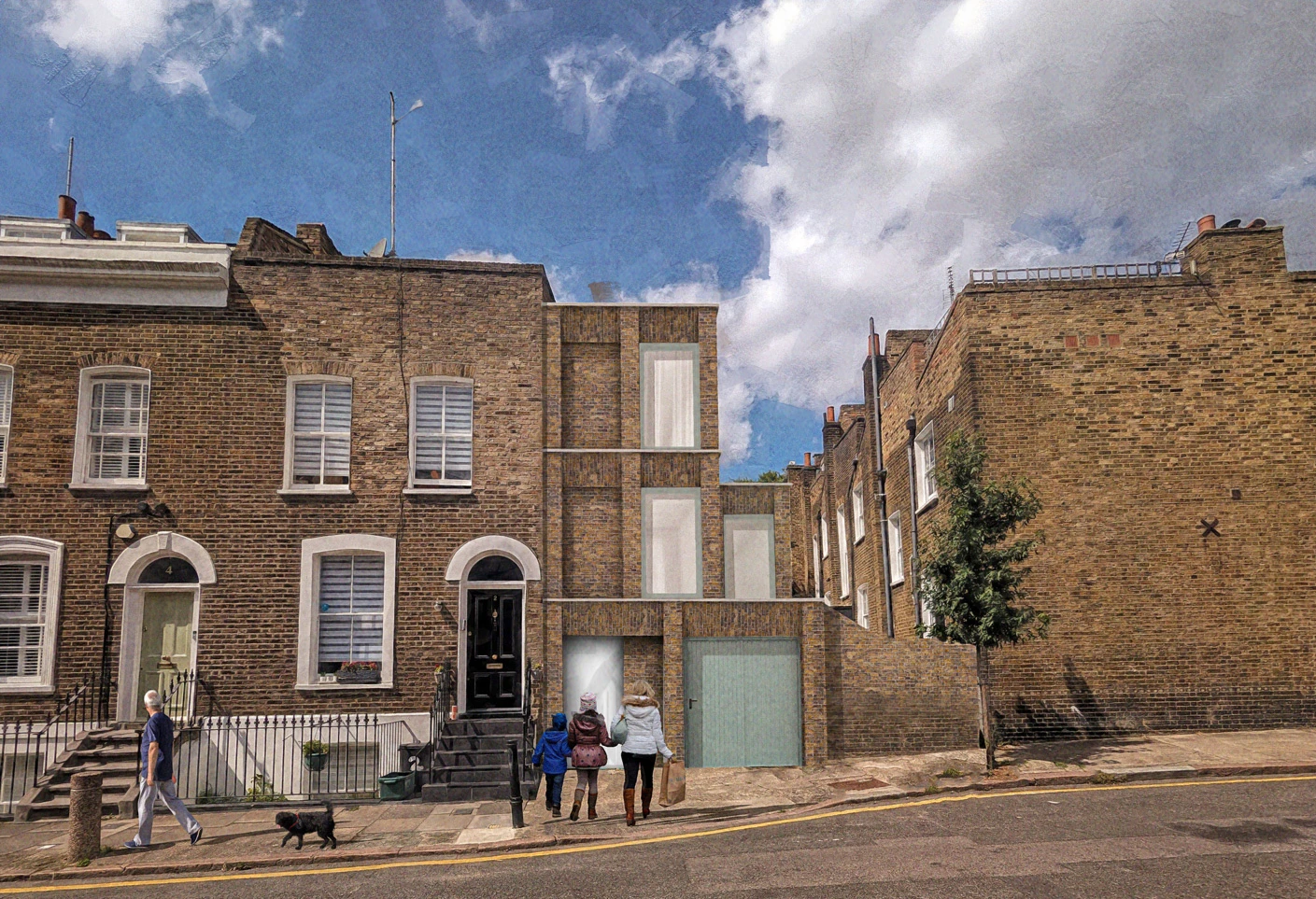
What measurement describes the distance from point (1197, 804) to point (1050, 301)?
398 inches

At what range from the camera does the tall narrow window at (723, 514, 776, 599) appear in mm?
17234

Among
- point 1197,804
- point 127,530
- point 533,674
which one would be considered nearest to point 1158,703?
point 1197,804

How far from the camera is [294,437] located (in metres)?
16.9

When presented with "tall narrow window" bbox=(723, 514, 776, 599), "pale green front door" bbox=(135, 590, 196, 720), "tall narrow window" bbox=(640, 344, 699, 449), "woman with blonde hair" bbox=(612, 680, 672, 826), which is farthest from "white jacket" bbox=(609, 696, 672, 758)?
"pale green front door" bbox=(135, 590, 196, 720)

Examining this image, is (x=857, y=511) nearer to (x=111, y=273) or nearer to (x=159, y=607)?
(x=159, y=607)

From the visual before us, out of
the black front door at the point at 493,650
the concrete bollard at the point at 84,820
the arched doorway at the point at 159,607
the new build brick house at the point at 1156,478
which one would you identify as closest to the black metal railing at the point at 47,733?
the arched doorway at the point at 159,607

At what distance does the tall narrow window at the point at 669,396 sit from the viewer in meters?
17.6

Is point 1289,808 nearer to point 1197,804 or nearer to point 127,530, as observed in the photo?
point 1197,804

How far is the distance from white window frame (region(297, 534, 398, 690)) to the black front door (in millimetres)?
1332

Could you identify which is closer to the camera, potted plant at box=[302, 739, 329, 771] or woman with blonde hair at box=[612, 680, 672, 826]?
woman with blonde hair at box=[612, 680, 672, 826]

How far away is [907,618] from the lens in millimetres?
23578

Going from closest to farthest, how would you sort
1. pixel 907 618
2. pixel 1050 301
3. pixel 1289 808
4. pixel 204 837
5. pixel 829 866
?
1. pixel 829 866
2. pixel 1289 808
3. pixel 204 837
4. pixel 1050 301
5. pixel 907 618

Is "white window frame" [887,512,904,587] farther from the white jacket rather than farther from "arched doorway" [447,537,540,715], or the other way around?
the white jacket

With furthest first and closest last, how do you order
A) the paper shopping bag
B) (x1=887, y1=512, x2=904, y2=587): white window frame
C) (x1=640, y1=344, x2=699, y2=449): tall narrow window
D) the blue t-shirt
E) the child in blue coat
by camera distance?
1. (x1=887, y1=512, x2=904, y2=587): white window frame
2. (x1=640, y1=344, x2=699, y2=449): tall narrow window
3. the child in blue coat
4. the paper shopping bag
5. the blue t-shirt
